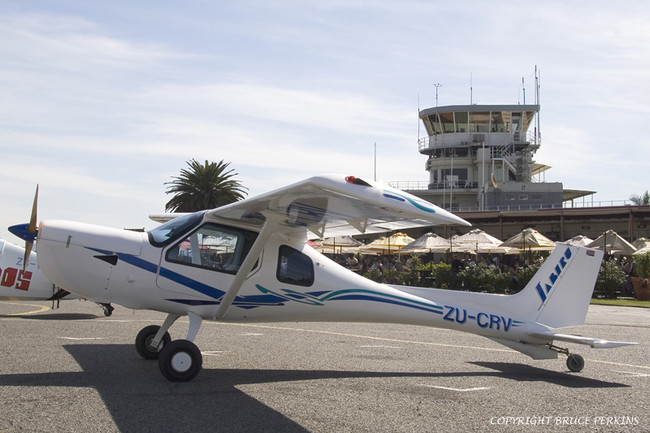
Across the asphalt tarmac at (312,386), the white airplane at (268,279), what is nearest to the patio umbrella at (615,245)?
the asphalt tarmac at (312,386)

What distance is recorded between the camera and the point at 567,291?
33.4ft

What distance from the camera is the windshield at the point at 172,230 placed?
930 cm

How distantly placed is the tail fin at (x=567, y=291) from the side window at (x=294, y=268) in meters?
3.10

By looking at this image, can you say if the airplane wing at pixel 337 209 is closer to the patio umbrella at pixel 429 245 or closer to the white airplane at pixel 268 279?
the white airplane at pixel 268 279

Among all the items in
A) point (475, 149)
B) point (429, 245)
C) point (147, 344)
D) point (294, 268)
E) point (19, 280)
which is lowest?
point (147, 344)

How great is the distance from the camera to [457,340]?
1357 cm

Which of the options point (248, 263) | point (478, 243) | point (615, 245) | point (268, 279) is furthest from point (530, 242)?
point (248, 263)

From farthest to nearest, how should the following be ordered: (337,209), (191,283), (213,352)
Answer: (213,352) < (191,283) < (337,209)

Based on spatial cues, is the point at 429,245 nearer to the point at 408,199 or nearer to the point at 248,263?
the point at 248,263

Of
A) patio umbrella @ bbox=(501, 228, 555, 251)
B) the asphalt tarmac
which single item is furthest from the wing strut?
patio umbrella @ bbox=(501, 228, 555, 251)

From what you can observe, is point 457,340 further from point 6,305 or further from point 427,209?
point 6,305

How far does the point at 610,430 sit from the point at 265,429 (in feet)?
10.4

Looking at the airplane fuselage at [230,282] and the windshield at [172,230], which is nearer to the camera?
the airplane fuselage at [230,282]

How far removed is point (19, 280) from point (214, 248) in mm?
8054
